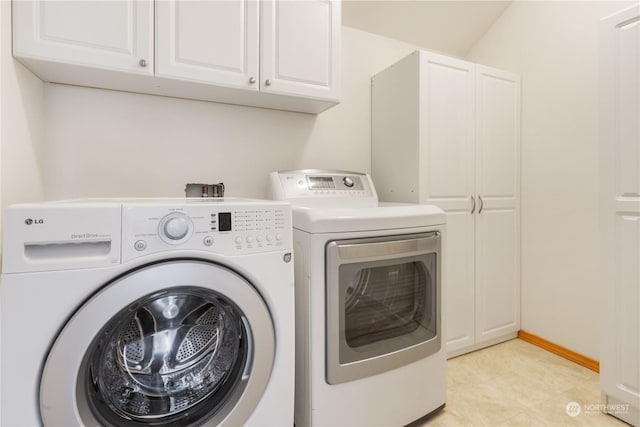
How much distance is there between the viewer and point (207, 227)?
0.92 m

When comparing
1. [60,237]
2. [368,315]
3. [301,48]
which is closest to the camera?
[60,237]

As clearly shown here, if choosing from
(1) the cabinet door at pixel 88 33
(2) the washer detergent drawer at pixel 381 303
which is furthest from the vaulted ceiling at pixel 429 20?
(2) the washer detergent drawer at pixel 381 303

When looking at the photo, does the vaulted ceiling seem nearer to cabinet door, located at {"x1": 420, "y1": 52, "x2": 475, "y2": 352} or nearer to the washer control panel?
cabinet door, located at {"x1": 420, "y1": 52, "x2": 475, "y2": 352}

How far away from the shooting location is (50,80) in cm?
141

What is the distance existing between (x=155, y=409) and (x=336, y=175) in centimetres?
138

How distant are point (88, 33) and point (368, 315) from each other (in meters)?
1.56

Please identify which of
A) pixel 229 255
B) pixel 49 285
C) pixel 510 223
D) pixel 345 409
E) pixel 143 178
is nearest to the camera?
pixel 49 285

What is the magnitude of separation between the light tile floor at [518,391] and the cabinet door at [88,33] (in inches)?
80.4

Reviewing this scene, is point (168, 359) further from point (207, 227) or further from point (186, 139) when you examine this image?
point (186, 139)

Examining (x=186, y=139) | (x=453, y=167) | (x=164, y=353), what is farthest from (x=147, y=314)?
(x=453, y=167)

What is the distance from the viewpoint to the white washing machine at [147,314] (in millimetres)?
756

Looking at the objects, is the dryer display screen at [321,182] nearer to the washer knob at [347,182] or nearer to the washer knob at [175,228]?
the washer knob at [347,182]

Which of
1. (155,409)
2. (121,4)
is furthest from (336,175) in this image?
(155,409)

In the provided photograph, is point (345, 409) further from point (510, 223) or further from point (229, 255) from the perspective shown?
point (510, 223)
